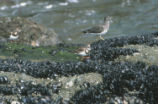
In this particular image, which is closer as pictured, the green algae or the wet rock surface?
the wet rock surface

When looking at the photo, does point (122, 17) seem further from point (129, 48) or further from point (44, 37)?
point (129, 48)

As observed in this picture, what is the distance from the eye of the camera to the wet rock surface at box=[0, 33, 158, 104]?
11039 mm

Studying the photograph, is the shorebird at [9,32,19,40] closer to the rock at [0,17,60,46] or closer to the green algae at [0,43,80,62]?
the rock at [0,17,60,46]

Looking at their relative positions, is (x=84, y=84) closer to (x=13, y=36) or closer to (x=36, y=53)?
(x=36, y=53)

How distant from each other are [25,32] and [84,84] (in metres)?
15.2

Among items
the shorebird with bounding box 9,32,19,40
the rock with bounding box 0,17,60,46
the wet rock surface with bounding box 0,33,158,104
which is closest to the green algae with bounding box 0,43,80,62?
the wet rock surface with bounding box 0,33,158,104

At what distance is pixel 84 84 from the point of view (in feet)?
39.7

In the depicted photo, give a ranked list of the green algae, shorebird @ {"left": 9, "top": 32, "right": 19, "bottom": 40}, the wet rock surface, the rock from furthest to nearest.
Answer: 1. the rock
2. shorebird @ {"left": 9, "top": 32, "right": 19, "bottom": 40}
3. the green algae
4. the wet rock surface

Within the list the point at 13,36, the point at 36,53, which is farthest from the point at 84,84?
the point at 13,36

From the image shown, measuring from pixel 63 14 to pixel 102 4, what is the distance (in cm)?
492

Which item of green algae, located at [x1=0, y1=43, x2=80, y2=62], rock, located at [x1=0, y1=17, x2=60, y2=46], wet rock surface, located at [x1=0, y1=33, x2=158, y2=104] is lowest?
rock, located at [x1=0, y1=17, x2=60, y2=46]

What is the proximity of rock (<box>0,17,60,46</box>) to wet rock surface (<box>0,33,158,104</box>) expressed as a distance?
11.5 metres

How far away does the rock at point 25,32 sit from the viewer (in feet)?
86.0

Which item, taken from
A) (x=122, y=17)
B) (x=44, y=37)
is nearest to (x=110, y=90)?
(x=44, y=37)
